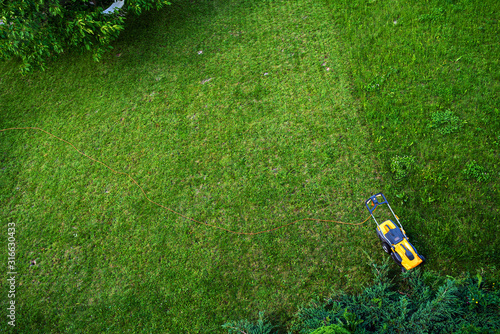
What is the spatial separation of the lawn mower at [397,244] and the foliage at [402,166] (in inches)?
23.9

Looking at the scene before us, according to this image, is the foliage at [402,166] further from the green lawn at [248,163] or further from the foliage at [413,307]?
the foliage at [413,307]

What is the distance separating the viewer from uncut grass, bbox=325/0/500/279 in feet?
14.3

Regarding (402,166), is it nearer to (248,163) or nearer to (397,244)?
(397,244)

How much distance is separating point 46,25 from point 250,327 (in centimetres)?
775

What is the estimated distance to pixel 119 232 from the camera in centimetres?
550

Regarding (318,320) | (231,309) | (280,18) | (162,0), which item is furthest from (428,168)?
(162,0)

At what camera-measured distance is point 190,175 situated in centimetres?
582

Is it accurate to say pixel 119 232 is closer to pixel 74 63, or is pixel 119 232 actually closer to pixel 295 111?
pixel 295 111

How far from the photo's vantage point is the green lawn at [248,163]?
4605mm

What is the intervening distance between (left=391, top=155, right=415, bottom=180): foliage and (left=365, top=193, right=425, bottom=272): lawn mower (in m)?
0.61

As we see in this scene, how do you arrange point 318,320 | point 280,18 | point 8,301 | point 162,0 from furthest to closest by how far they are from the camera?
point 280,18
point 162,0
point 8,301
point 318,320

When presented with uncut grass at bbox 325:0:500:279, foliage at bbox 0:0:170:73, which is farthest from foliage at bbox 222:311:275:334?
foliage at bbox 0:0:170:73

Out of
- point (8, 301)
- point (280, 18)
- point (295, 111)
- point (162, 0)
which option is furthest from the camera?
point (280, 18)

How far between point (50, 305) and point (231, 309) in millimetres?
3357
